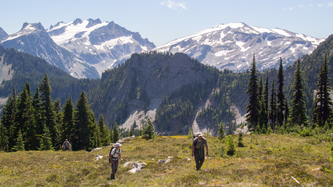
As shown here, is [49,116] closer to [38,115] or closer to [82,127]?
[38,115]

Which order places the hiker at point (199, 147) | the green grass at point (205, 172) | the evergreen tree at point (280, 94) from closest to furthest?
the green grass at point (205, 172), the hiker at point (199, 147), the evergreen tree at point (280, 94)

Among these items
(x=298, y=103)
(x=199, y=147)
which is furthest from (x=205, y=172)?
(x=298, y=103)

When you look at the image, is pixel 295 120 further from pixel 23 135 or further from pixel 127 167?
pixel 23 135

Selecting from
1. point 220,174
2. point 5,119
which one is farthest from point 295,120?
point 5,119

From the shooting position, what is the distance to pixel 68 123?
5175 centimetres

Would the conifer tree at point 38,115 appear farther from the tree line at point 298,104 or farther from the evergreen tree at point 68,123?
the tree line at point 298,104

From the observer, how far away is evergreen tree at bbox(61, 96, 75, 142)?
51531mm

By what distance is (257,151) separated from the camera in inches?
984

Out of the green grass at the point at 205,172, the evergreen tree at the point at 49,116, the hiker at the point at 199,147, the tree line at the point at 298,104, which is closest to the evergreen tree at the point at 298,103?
the tree line at the point at 298,104

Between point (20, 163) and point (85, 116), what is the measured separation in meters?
30.6

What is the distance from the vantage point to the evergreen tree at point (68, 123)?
51.5m

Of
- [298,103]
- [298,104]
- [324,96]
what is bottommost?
[298,104]

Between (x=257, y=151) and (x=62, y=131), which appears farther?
(x=62, y=131)

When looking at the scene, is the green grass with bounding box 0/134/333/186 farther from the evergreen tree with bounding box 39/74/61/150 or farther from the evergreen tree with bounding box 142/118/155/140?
the evergreen tree with bounding box 39/74/61/150
